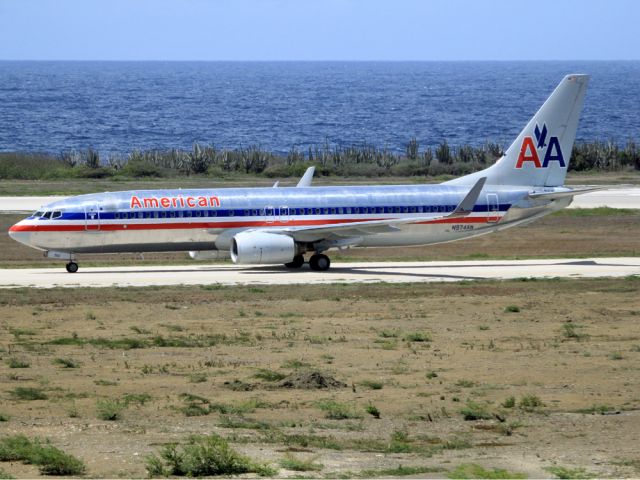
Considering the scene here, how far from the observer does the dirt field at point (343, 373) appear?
71.2 ft

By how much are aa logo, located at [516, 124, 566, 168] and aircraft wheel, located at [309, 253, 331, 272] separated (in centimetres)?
979

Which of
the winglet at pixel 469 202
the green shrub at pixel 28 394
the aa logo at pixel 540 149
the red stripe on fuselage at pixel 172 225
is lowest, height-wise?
the green shrub at pixel 28 394

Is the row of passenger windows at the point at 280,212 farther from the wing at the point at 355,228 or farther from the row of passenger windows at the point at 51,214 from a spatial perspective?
the row of passenger windows at the point at 51,214

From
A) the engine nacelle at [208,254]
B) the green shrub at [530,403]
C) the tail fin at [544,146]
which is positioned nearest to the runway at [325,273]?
the engine nacelle at [208,254]

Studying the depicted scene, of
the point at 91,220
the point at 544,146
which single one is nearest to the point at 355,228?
the point at 544,146

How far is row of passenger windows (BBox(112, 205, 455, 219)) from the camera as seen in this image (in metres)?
48.3

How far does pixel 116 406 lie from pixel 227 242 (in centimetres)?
2417

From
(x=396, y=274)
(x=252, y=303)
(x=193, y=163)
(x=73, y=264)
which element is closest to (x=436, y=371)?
(x=252, y=303)

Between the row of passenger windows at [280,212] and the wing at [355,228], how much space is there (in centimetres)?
65

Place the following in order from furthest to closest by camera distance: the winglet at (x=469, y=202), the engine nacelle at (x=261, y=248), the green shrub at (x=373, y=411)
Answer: the engine nacelle at (x=261, y=248), the winglet at (x=469, y=202), the green shrub at (x=373, y=411)

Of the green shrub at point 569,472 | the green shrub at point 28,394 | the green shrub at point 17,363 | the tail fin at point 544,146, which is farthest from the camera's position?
the tail fin at point 544,146

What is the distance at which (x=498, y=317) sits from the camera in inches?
1495

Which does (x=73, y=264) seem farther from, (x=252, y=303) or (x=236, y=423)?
A: (x=236, y=423)

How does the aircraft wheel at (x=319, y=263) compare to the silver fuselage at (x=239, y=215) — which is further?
the aircraft wheel at (x=319, y=263)
